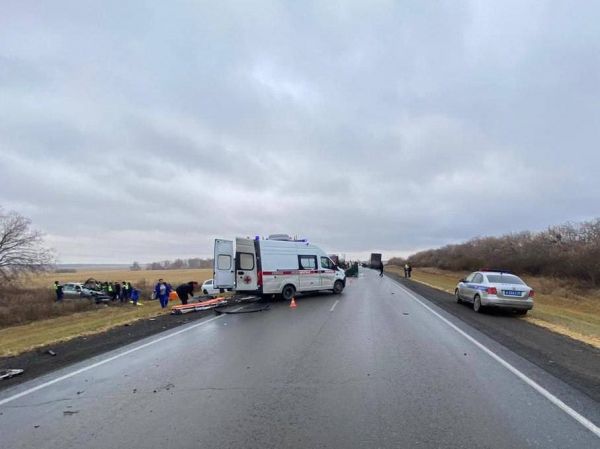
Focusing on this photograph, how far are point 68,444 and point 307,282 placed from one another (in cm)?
1934

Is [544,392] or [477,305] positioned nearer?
[544,392]

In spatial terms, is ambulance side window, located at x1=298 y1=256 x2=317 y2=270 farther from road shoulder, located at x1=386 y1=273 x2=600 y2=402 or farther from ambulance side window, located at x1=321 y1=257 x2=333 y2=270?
road shoulder, located at x1=386 y1=273 x2=600 y2=402

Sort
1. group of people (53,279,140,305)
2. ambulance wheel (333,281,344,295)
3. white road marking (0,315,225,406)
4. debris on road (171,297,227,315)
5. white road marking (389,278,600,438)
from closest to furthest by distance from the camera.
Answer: white road marking (389,278,600,438)
white road marking (0,315,225,406)
debris on road (171,297,227,315)
ambulance wheel (333,281,344,295)
group of people (53,279,140,305)

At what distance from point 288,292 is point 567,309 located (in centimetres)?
1611

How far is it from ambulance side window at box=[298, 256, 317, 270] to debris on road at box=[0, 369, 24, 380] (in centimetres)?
1579

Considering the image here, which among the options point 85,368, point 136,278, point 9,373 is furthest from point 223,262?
point 136,278

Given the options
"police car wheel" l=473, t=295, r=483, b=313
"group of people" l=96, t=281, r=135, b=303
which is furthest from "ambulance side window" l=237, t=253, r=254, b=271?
"group of people" l=96, t=281, r=135, b=303

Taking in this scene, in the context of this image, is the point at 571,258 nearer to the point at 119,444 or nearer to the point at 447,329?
the point at 447,329

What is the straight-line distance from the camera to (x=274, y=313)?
54.5 feet

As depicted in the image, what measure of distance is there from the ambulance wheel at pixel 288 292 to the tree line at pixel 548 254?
31542 mm

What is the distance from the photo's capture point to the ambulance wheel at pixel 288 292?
22.2 metres

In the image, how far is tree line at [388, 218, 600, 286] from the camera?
4322 cm

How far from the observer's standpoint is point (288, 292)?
22391 mm

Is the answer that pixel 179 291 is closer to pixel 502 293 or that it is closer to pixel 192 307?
pixel 192 307
